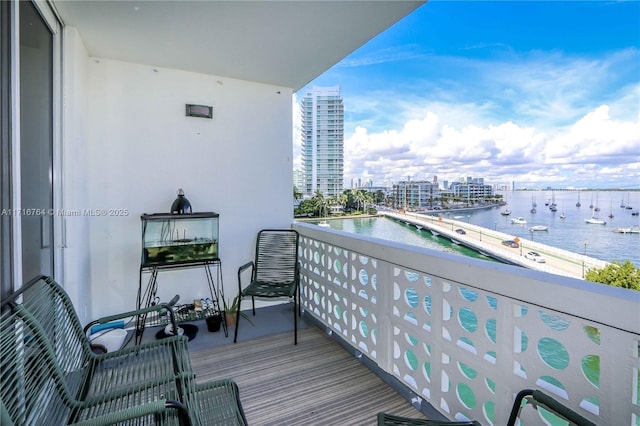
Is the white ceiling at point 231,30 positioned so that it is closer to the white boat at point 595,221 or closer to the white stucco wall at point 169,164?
the white stucco wall at point 169,164

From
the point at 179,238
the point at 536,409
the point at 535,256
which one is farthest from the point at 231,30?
the point at 536,409

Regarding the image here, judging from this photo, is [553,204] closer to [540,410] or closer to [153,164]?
[540,410]

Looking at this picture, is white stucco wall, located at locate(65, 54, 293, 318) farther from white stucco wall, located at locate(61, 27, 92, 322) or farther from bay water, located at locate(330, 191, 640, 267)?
bay water, located at locate(330, 191, 640, 267)

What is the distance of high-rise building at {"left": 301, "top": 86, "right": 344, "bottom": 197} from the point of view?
13.3 feet

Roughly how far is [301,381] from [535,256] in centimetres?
169

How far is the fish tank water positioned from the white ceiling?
147 centimetres

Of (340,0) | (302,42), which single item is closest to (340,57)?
(302,42)

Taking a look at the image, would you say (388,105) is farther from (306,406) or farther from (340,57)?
(306,406)

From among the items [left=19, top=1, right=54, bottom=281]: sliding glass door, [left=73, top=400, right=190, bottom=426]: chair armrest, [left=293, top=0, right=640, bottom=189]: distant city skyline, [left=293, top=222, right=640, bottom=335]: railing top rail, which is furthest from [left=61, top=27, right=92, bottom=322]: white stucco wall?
[left=293, top=222, right=640, bottom=335]: railing top rail

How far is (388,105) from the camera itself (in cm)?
799

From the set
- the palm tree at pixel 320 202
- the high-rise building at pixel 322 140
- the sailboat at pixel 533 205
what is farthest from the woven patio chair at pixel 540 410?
the high-rise building at pixel 322 140

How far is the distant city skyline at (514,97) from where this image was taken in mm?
2549

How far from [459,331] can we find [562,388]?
1.50 feet

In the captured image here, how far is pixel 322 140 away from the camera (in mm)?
4254
